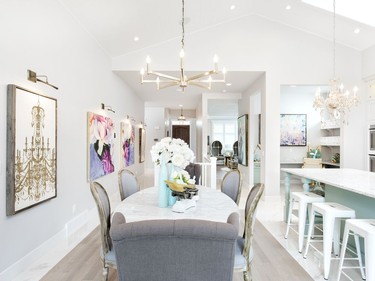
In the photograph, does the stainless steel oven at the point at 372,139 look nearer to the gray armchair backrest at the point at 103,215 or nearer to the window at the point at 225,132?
the gray armchair backrest at the point at 103,215

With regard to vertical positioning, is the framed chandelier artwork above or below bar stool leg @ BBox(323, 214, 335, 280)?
above

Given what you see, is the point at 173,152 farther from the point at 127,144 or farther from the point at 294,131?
the point at 294,131

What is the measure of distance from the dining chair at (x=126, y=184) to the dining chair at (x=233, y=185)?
110 centimetres

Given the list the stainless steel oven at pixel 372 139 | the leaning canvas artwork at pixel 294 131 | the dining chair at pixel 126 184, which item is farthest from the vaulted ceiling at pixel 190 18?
the leaning canvas artwork at pixel 294 131

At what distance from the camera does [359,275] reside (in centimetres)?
259

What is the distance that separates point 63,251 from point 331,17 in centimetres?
586

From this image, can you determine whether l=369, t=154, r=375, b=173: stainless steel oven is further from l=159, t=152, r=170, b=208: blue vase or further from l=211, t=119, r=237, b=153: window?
l=211, t=119, r=237, b=153: window

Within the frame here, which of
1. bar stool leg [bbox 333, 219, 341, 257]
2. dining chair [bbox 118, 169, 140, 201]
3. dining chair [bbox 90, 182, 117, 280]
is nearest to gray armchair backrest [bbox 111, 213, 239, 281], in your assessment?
dining chair [bbox 90, 182, 117, 280]

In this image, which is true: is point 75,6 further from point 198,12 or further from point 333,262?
point 333,262

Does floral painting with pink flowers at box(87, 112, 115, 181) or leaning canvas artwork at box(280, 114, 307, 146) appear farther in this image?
leaning canvas artwork at box(280, 114, 307, 146)

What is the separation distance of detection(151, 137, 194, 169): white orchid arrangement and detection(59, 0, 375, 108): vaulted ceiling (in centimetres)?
259

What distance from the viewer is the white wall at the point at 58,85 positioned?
2.41 m

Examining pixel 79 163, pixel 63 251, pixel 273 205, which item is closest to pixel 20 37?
pixel 79 163

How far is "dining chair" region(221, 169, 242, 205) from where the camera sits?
2.99 metres
